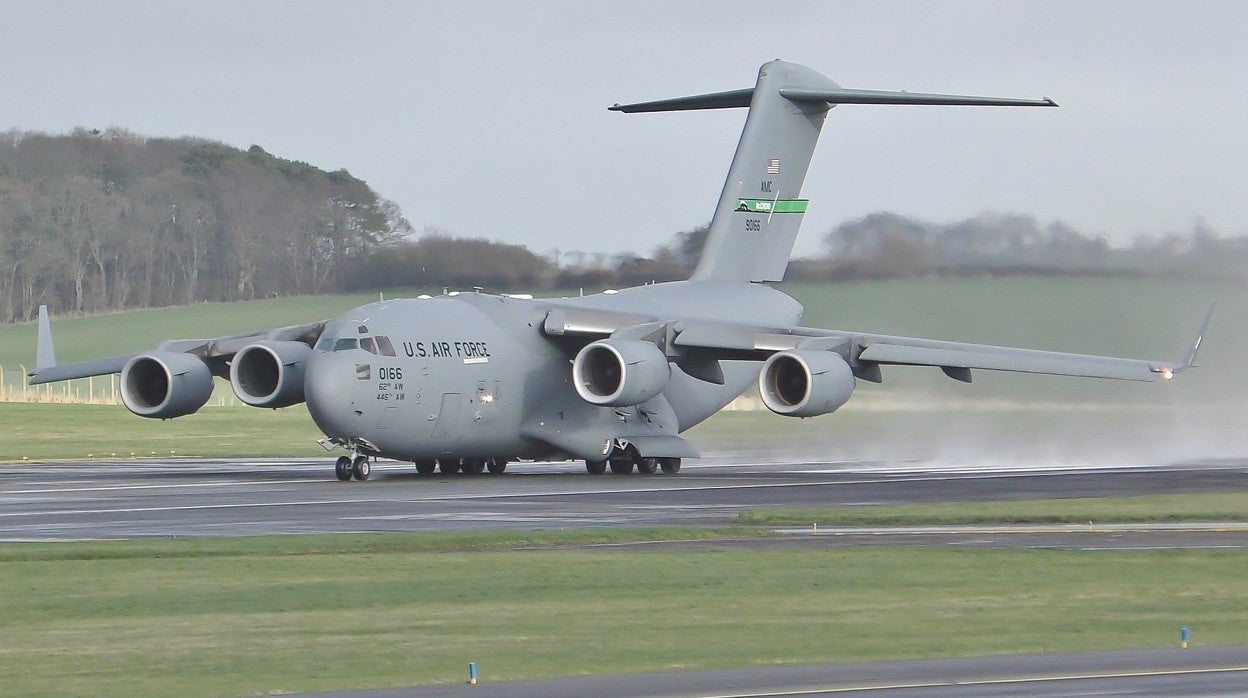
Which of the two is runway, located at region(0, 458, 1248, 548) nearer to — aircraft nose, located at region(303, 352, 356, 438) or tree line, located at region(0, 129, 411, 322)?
aircraft nose, located at region(303, 352, 356, 438)

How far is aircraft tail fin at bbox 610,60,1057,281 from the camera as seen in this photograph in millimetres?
37906

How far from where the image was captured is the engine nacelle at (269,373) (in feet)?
105

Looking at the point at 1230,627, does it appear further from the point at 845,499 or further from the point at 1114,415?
the point at 1114,415

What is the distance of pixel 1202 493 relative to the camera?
85.8 feet

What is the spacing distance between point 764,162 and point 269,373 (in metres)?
11.3

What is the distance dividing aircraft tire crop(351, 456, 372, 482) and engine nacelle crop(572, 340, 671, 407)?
3765mm

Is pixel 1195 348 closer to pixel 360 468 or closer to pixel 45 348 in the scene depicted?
pixel 360 468

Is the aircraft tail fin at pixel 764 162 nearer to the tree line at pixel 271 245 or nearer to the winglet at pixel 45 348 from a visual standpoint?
the tree line at pixel 271 245

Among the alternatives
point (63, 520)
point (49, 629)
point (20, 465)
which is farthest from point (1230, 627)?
point (20, 465)

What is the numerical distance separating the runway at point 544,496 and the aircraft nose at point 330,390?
3.43 ft

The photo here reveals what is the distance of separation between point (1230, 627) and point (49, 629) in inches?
318

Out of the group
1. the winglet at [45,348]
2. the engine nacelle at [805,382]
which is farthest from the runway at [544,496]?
the winglet at [45,348]

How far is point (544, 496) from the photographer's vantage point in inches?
1066

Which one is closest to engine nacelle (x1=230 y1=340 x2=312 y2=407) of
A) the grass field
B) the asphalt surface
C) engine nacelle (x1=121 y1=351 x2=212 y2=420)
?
engine nacelle (x1=121 y1=351 x2=212 y2=420)
